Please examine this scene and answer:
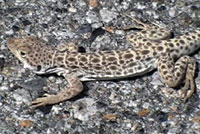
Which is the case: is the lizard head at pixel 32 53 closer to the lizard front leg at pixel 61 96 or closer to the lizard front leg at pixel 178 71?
the lizard front leg at pixel 61 96

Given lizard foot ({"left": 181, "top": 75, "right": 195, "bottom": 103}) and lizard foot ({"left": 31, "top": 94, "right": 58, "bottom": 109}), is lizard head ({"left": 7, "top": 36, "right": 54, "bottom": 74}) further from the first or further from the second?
lizard foot ({"left": 181, "top": 75, "right": 195, "bottom": 103})

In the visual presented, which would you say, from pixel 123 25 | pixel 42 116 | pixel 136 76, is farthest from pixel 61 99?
pixel 123 25

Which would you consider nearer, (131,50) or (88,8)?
(131,50)

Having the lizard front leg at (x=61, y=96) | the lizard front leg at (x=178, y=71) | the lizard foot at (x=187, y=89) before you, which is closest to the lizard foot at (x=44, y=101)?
the lizard front leg at (x=61, y=96)

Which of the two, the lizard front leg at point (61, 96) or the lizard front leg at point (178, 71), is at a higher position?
the lizard front leg at point (178, 71)

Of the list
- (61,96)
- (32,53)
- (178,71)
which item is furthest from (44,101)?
(178,71)

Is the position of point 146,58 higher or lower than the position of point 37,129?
higher

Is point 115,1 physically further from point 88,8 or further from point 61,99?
point 61,99

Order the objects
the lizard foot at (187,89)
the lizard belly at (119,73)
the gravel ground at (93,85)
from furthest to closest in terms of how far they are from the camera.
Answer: the lizard belly at (119,73)
the lizard foot at (187,89)
the gravel ground at (93,85)

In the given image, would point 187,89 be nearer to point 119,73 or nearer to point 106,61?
point 119,73
